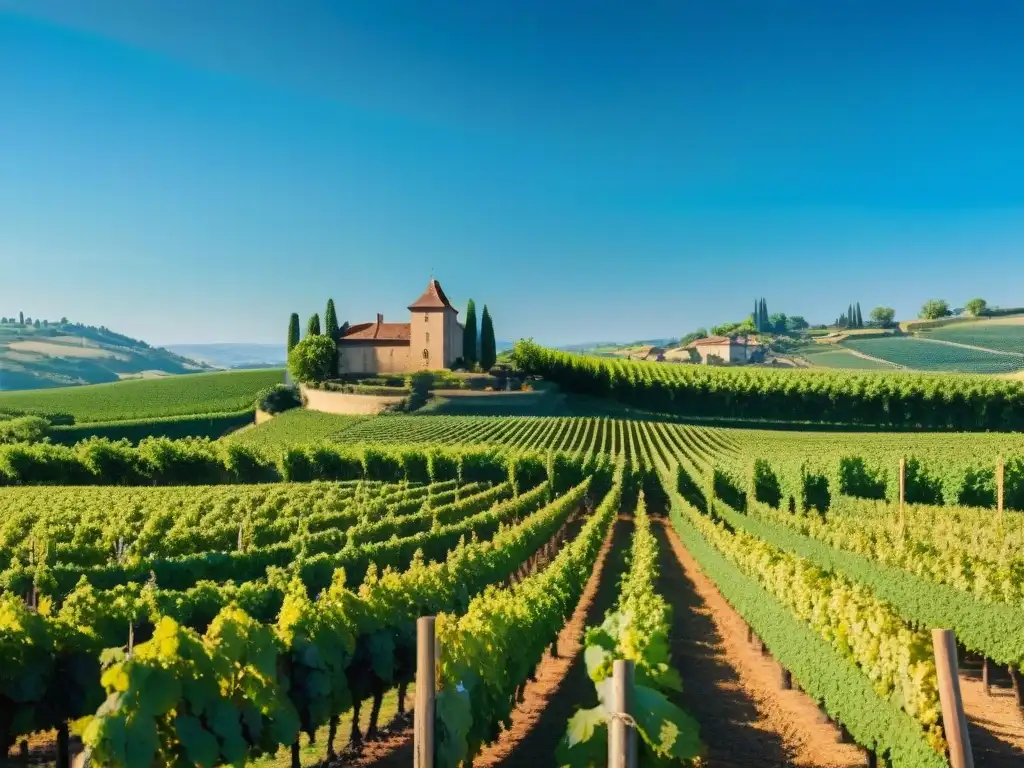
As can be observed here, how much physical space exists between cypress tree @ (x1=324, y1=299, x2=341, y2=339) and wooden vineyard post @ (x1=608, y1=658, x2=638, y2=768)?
89563 millimetres

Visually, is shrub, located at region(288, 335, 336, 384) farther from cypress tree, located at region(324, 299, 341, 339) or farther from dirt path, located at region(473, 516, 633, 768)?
dirt path, located at region(473, 516, 633, 768)

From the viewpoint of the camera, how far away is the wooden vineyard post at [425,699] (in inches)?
204

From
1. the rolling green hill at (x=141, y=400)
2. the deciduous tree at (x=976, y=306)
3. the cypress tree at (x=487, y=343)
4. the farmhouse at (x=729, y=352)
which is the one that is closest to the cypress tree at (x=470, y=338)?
the cypress tree at (x=487, y=343)

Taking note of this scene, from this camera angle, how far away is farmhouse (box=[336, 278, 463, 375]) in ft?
300

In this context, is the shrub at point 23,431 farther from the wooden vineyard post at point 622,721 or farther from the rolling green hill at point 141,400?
the wooden vineyard post at point 622,721

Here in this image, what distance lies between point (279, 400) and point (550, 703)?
255ft

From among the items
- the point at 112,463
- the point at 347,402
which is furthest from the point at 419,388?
the point at 112,463

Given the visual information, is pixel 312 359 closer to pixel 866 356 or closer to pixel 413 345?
pixel 413 345

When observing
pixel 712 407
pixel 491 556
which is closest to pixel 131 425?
pixel 712 407

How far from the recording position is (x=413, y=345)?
92688 millimetres

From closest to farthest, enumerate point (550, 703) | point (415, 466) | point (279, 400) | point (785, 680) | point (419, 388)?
1. point (550, 703)
2. point (785, 680)
3. point (415, 466)
4. point (419, 388)
5. point (279, 400)

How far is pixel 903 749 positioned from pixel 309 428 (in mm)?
68177

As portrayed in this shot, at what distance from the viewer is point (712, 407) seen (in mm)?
83688

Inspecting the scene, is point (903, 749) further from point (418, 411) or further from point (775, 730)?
point (418, 411)
